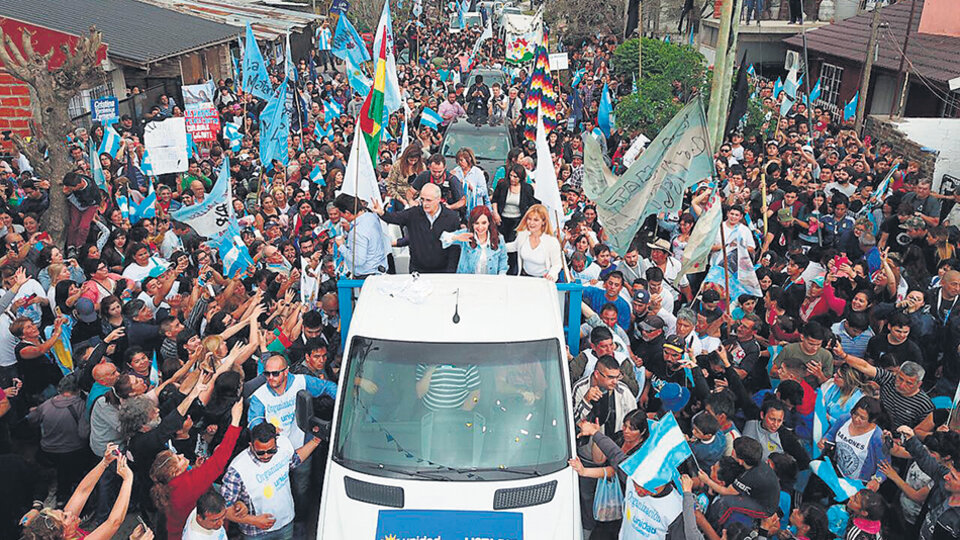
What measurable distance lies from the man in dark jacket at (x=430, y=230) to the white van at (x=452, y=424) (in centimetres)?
131

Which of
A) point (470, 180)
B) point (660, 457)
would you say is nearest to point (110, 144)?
point (470, 180)

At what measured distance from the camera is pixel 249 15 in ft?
90.2

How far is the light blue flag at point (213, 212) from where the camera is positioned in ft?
30.4

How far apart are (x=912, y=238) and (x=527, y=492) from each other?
6.57 metres

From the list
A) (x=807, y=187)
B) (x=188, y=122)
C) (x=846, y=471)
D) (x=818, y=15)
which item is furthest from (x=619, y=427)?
(x=818, y=15)

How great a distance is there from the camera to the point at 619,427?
18.4 feet

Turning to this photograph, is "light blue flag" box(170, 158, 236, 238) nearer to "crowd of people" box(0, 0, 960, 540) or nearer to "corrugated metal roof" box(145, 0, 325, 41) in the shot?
"crowd of people" box(0, 0, 960, 540)

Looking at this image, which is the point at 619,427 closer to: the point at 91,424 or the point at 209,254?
the point at 91,424

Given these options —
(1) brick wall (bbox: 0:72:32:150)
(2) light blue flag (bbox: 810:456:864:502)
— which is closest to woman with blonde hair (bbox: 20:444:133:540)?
(2) light blue flag (bbox: 810:456:864:502)

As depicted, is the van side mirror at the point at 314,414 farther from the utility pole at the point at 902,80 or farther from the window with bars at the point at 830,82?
the window with bars at the point at 830,82

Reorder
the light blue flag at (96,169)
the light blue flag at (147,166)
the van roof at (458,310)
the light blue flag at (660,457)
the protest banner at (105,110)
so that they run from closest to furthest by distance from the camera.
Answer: the light blue flag at (660,457)
the van roof at (458,310)
the light blue flag at (147,166)
the light blue flag at (96,169)
the protest banner at (105,110)

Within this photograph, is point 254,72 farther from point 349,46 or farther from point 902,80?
point 902,80

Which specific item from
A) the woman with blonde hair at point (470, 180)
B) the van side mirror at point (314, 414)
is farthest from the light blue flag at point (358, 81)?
the van side mirror at point (314, 414)

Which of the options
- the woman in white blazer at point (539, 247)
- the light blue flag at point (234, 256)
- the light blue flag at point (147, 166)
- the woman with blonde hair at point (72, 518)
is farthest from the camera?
the light blue flag at point (147, 166)
